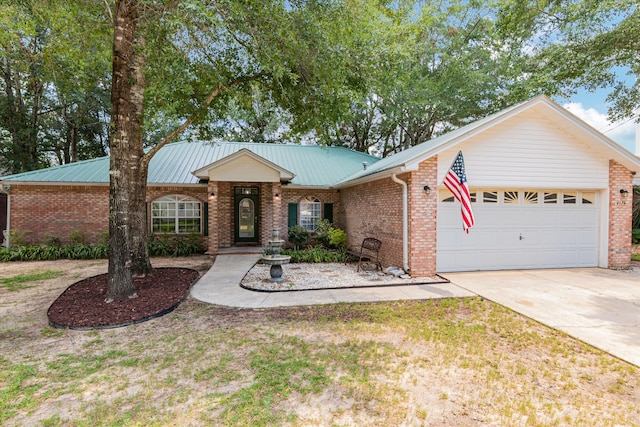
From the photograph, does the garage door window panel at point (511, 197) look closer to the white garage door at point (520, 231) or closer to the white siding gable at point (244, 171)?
the white garage door at point (520, 231)

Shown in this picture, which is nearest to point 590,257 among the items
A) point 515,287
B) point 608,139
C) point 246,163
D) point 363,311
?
point 608,139

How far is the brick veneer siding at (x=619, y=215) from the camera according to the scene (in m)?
8.73

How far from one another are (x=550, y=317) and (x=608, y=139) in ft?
20.7

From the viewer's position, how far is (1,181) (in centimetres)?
1075

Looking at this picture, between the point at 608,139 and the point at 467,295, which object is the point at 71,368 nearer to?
the point at 467,295

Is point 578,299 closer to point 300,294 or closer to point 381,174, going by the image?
point 381,174

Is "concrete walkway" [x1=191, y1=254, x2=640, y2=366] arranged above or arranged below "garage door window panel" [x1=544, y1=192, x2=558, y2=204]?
below

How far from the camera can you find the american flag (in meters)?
6.60

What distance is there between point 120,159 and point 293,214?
7.75 metres

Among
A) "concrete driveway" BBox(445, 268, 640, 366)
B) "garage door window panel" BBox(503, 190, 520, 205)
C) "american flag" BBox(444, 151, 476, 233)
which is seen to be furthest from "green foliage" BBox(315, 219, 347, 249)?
"garage door window panel" BBox(503, 190, 520, 205)

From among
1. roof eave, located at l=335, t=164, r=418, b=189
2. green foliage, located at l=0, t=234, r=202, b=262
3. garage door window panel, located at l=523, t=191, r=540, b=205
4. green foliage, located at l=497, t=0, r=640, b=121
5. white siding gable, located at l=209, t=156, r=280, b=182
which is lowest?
green foliage, located at l=0, t=234, r=202, b=262

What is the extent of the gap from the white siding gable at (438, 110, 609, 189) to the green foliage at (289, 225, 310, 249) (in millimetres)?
5738

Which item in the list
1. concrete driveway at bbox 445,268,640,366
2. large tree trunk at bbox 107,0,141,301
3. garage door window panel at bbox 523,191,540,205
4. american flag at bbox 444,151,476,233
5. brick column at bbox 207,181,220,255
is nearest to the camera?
concrete driveway at bbox 445,268,640,366

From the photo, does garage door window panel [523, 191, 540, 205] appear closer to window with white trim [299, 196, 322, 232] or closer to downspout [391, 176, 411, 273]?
downspout [391, 176, 411, 273]
